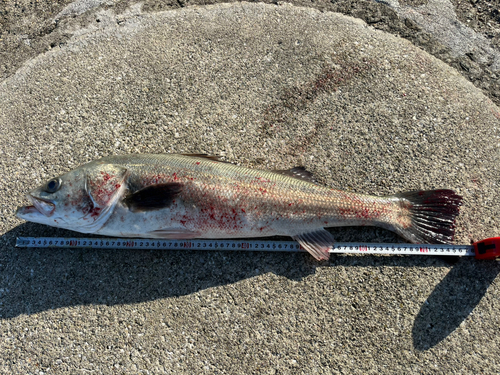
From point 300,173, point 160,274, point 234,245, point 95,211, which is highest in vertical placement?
point 300,173

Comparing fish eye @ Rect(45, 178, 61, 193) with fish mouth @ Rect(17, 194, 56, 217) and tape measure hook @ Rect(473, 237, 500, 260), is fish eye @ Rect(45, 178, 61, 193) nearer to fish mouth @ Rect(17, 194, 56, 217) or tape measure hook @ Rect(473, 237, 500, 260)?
fish mouth @ Rect(17, 194, 56, 217)

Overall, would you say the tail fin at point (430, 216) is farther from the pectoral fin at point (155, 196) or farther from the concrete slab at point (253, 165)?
the pectoral fin at point (155, 196)

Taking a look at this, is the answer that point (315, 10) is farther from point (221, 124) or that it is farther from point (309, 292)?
point (309, 292)

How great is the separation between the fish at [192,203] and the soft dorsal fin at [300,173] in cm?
16

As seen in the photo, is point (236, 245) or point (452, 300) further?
point (236, 245)

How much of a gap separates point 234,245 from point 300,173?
3.63 feet

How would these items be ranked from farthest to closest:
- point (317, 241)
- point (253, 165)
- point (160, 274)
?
point (253, 165), point (160, 274), point (317, 241)

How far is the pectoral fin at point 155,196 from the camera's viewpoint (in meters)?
3.02

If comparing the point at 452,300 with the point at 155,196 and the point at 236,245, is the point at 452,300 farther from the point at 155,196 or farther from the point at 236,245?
the point at 155,196

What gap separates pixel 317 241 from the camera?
327 centimetres

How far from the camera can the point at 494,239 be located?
3.12m

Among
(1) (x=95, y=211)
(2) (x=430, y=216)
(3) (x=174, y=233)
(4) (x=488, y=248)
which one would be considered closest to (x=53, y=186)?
(1) (x=95, y=211)

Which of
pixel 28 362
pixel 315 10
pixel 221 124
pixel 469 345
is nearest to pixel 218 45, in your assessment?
pixel 221 124

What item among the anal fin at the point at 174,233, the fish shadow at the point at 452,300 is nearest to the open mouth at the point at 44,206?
the anal fin at the point at 174,233
